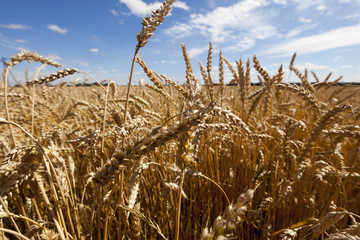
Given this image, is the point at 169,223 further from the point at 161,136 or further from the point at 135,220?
the point at 161,136

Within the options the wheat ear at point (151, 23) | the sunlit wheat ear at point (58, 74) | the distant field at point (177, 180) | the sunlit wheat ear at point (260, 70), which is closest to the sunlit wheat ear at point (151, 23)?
the wheat ear at point (151, 23)

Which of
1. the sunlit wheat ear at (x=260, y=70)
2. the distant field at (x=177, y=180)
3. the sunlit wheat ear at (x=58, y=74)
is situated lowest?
the distant field at (x=177, y=180)

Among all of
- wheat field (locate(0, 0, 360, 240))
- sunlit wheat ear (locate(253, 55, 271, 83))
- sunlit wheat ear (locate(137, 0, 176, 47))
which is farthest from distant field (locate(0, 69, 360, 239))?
sunlit wheat ear (locate(137, 0, 176, 47))

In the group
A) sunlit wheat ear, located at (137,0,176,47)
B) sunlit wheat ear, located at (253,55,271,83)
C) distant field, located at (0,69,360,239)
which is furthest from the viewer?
sunlit wheat ear, located at (253,55,271,83)

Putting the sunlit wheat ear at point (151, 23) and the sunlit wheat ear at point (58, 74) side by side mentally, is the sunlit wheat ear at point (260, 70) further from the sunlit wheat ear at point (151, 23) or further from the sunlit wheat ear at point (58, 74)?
the sunlit wheat ear at point (58, 74)

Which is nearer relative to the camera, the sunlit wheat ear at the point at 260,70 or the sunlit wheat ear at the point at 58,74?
the sunlit wheat ear at the point at 58,74

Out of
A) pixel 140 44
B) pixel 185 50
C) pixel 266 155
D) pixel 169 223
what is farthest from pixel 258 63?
pixel 169 223

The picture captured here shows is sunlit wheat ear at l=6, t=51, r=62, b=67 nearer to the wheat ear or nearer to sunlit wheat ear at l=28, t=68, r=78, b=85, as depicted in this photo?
sunlit wheat ear at l=28, t=68, r=78, b=85

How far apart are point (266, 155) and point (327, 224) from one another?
3.46ft

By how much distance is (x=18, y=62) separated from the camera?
107 cm

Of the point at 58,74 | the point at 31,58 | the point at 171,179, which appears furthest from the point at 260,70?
the point at 31,58

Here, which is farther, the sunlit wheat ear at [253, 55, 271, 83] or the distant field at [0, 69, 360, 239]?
the sunlit wheat ear at [253, 55, 271, 83]

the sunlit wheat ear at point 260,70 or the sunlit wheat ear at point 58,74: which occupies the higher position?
the sunlit wheat ear at point 260,70

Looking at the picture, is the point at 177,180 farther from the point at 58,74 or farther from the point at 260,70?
the point at 260,70
